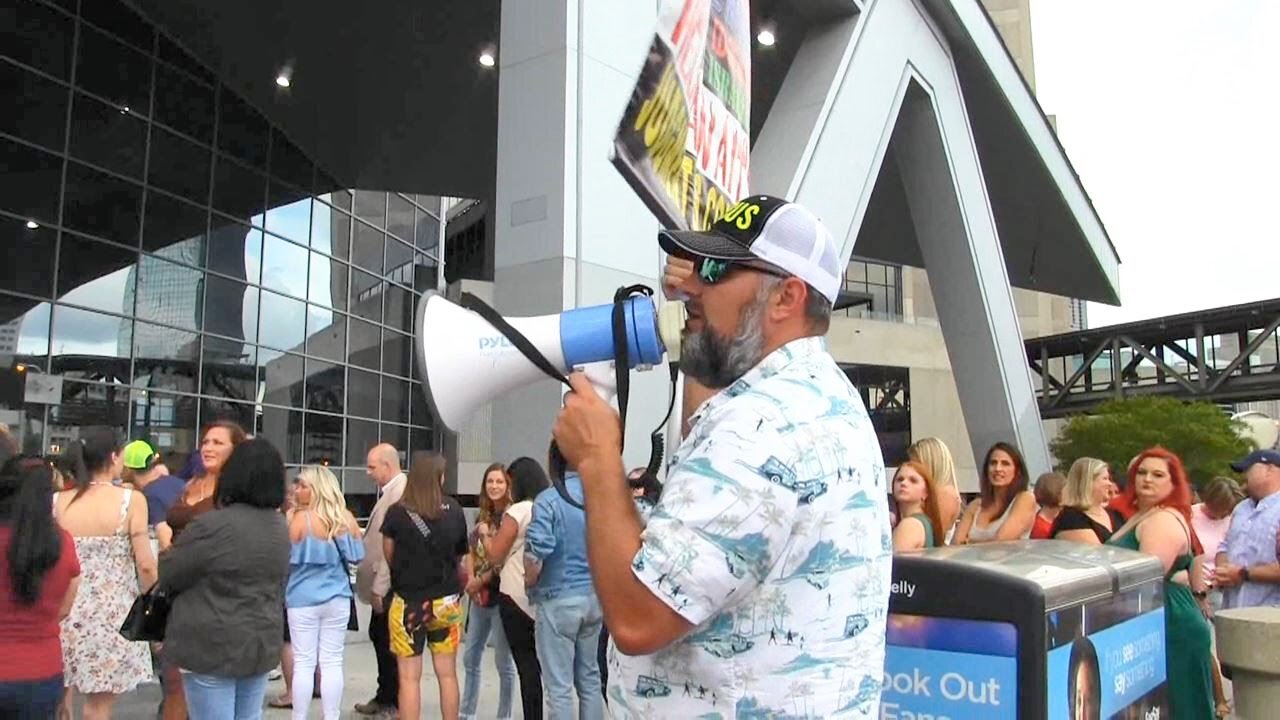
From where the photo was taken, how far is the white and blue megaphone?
2182mm

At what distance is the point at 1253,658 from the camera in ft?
15.2

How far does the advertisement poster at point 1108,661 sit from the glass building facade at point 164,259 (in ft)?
45.9

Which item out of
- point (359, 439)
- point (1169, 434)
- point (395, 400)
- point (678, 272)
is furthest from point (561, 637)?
point (1169, 434)

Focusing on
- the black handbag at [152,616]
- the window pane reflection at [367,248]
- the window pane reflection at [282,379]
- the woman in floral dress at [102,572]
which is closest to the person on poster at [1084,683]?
the black handbag at [152,616]

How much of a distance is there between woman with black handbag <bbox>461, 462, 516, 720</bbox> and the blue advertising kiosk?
3963 mm

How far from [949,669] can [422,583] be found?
3.72m

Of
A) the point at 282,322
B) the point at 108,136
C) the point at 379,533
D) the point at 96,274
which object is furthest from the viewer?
the point at 282,322

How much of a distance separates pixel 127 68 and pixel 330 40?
3.27 metres

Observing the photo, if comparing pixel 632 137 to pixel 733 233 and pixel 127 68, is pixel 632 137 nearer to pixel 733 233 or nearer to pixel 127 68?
pixel 733 233

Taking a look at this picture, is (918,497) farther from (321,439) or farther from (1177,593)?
(321,439)

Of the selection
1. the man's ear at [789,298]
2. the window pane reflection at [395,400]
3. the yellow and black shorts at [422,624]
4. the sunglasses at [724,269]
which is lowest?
the yellow and black shorts at [422,624]

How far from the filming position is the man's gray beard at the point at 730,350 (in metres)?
1.89

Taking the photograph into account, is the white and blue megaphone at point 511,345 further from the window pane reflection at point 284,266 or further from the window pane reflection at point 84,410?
the window pane reflection at point 284,266

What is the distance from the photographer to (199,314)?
1667 cm
